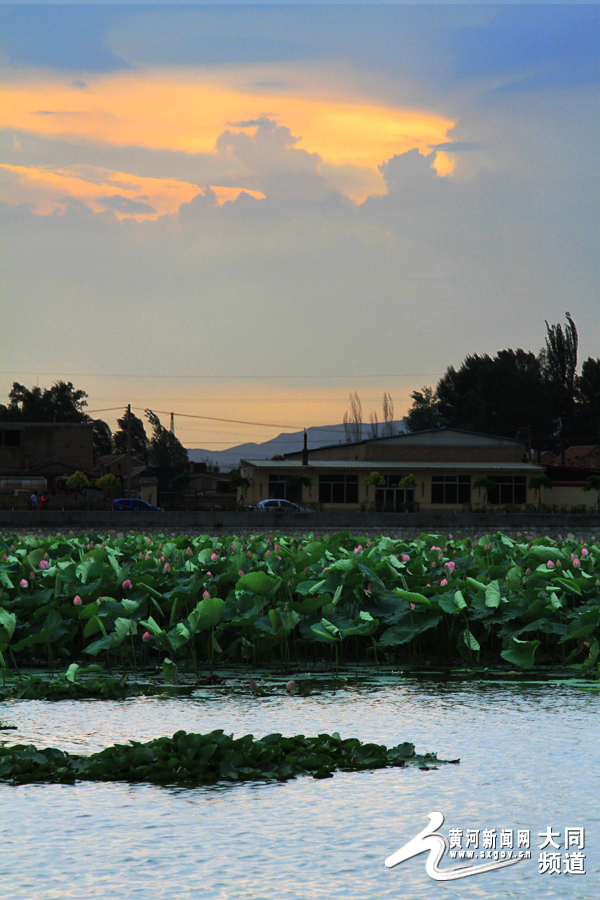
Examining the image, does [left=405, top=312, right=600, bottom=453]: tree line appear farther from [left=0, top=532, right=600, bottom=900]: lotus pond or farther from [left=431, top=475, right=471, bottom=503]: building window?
[left=0, top=532, right=600, bottom=900]: lotus pond

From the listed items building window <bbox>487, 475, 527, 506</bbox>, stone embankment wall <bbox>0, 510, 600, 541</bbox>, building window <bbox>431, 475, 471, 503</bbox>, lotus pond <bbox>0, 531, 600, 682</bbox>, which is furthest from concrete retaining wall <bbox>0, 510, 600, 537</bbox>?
lotus pond <bbox>0, 531, 600, 682</bbox>

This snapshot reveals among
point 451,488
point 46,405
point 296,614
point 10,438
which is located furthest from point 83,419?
point 296,614

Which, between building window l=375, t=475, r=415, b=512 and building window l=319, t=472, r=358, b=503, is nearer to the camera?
building window l=319, t=472, r=358, b=503

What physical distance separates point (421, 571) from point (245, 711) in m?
3.63

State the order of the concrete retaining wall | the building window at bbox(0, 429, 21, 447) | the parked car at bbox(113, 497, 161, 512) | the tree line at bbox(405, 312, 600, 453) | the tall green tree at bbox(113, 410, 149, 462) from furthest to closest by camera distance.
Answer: the tall green tree at bbox(113, 410, 149, 462)
the tree line at bbox(405, 312, 600, 453)
the building window at bbox(0, 429, 21, 447)
the parked car at bbox(113, 497, 161, 512)
the concrete retaining wall

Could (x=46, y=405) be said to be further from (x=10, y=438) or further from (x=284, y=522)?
(x=284, y=522)

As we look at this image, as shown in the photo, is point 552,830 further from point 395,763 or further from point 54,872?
point 54,872

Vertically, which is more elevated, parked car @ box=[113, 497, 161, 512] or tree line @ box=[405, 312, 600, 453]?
tree line @ box=[405, 312, 600, 453]

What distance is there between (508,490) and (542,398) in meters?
26.4

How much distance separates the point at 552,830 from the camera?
420 centimetres

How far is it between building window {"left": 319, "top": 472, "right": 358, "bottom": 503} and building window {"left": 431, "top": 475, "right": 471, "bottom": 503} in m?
5.05

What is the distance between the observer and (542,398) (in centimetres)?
8856

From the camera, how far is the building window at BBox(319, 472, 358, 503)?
63.8 metres
